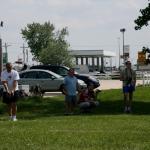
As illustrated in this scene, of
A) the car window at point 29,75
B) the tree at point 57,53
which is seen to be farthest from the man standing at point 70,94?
the tree at point 57,53

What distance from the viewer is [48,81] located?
3672cm

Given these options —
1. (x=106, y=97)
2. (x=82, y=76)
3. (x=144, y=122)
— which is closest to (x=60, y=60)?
(x=82, y=76)

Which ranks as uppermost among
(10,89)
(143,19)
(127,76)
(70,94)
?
(143,19)

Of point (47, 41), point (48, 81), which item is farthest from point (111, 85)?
point (47, 41)

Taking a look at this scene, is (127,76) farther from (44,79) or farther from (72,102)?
(44,79)

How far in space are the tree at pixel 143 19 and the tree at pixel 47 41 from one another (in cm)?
6912

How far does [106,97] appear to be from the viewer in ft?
98.7

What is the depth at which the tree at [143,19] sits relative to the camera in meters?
26.1

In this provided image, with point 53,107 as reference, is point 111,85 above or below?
below

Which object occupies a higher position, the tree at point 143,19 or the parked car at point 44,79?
the tree at point 143,19

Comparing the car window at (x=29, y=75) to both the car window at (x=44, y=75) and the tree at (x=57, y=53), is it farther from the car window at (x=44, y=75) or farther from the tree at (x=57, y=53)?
the tree at (x=57, y=53)

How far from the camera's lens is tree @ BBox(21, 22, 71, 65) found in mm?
96438

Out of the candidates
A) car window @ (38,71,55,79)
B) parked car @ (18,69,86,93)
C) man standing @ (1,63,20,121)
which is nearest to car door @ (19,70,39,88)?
parked car @ (18,69,86,93)

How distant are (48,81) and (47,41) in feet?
216
